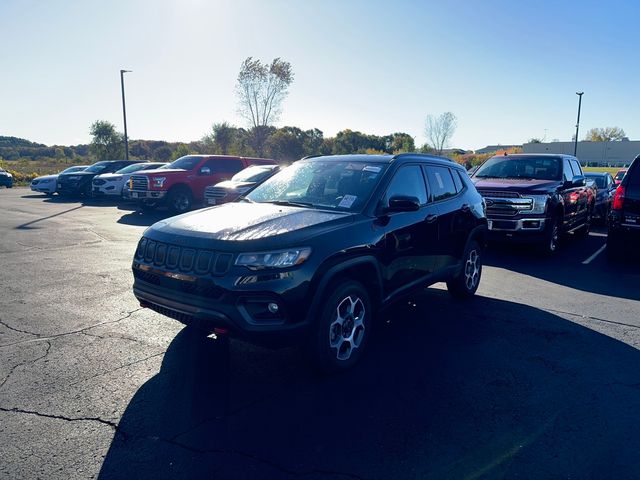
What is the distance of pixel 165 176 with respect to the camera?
15.1 m

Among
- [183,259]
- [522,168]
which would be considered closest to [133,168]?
[522,168]

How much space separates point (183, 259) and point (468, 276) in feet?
13.0

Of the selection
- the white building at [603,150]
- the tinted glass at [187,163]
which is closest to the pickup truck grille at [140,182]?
the tinted glass at [187,163]

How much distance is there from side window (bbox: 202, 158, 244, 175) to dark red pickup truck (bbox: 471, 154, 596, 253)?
8.40m

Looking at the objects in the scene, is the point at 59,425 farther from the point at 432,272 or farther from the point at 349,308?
the point at 432,272

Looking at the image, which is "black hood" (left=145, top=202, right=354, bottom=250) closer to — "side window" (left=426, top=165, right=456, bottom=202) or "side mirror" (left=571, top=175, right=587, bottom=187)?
"side window" (left=426, top=165, right=456, bottom=202)

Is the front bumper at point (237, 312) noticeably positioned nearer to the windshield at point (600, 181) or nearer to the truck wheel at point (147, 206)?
the truck wheel at point (147, 206)

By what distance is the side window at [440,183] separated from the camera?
5609mm

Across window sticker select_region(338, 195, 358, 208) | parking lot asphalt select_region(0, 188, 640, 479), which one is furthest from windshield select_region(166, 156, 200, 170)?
window sticker select_region(338, 195, 358, 208)

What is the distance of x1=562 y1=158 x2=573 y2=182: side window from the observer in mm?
10162

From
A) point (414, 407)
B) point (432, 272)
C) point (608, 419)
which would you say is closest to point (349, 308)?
point (414, 407)

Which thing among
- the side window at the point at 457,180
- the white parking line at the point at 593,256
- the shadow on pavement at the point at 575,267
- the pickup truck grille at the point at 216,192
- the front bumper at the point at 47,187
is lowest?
the white parking line at the point at 593,256

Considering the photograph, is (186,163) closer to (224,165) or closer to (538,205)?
(224,165)

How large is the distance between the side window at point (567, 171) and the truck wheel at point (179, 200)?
419 inches
